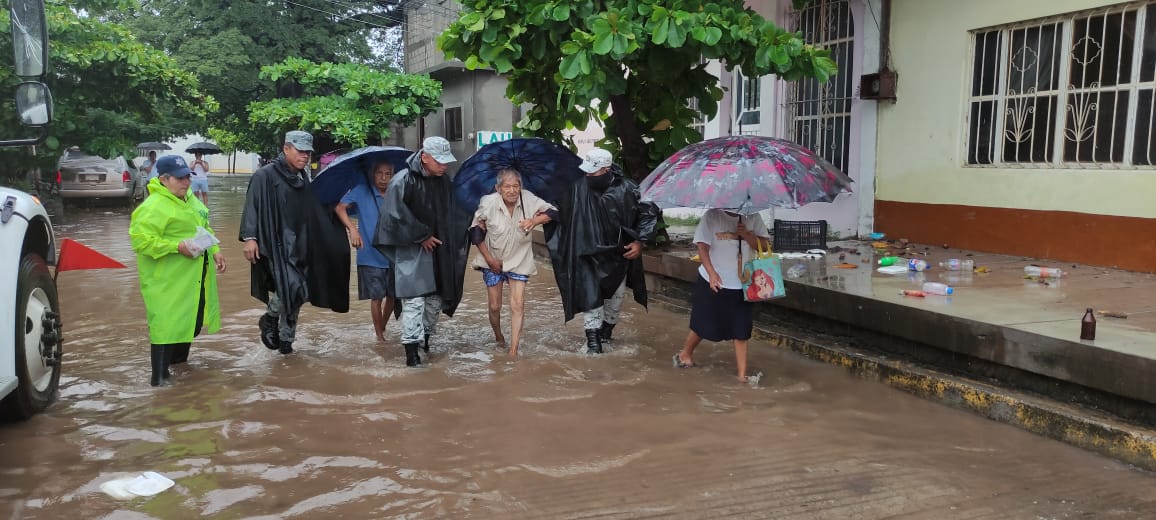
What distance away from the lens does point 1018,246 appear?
323 inches

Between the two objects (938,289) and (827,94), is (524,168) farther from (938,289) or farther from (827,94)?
(827,94)

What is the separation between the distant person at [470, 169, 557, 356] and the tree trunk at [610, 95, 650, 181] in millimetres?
3135

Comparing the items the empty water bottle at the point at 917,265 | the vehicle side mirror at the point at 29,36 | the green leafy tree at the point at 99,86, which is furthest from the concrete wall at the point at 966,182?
the green leafy tree at the point at 99,86

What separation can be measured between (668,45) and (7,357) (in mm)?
5434

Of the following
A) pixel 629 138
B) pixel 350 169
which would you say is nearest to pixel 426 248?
pixel 350 169

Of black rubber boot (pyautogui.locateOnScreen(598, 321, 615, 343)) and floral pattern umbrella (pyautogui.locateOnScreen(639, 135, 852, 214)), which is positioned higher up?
floral pattern umbrella (pyautogui.locateOnScreen(639, 135, 852, 214))

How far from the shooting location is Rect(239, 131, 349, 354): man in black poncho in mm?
6148

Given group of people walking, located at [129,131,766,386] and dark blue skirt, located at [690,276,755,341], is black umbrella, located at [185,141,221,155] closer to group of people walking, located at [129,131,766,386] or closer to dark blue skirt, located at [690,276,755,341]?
group of people walking, located at [129,131,766,386]

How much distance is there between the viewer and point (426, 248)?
625 centimetres

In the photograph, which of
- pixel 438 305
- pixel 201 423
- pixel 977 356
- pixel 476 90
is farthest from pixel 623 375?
pixel 476 90

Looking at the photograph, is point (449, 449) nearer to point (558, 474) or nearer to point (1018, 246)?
point (558, 474)

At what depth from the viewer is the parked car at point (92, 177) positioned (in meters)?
20.5

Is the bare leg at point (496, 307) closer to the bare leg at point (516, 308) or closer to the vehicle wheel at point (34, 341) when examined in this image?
the bare leg at point (516, 308)

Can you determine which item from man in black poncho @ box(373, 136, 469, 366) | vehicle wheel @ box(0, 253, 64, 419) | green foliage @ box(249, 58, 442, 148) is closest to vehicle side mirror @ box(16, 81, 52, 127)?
vehicle wheel @ box(0, 253, 64, 419)
